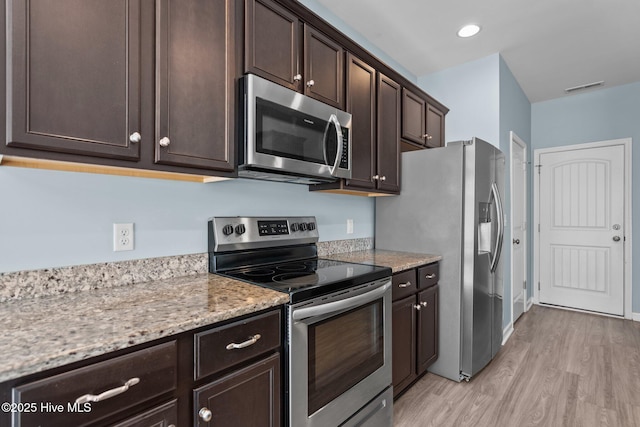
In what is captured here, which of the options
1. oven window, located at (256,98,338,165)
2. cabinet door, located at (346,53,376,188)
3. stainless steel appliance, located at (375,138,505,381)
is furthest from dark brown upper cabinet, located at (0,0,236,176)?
stainless steel appliance, located at (375,138,505,381)

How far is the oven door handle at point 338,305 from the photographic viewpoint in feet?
4.26

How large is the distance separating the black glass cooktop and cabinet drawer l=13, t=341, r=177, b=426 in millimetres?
501

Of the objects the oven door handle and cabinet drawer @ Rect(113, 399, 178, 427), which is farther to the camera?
the oven door handle

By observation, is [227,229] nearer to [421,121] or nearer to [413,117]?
[413,117]

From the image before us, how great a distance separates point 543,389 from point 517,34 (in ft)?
9.36

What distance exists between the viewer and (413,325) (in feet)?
7.22

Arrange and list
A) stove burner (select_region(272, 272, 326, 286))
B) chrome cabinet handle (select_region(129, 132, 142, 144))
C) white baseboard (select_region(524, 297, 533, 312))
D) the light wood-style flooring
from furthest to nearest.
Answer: white baseboard (select_region(524, 297, 533, 312)) → the light wood-style flooring → stove burner (select_region(272, 272, 326, 286)) → chrome cabinet handle (select_region(129, 132, 142, 144))

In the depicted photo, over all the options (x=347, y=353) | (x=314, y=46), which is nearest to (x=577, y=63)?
(x=314, y=46)

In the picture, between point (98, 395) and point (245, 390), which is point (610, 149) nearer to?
point (245, 390)

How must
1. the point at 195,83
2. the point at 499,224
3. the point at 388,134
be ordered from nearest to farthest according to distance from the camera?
the point at 195,83 → the point at 388,134 → the point at 499,224

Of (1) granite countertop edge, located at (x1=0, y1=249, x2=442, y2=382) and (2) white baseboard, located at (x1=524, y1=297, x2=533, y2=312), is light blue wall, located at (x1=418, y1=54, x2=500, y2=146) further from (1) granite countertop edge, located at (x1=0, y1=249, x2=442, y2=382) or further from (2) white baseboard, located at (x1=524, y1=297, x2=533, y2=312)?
(1) granite countertop edge, located at (x1=0, y1=249, x2=442, y2=382)

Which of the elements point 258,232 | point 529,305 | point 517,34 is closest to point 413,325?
point 258,232

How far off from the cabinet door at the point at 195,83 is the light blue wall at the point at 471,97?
8.95 ft

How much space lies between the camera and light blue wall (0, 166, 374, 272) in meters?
1.16
